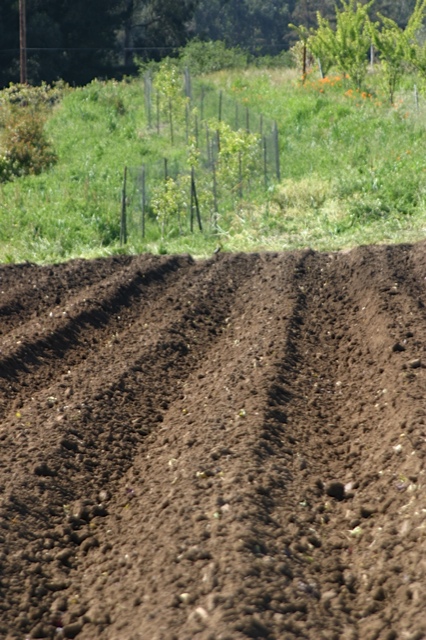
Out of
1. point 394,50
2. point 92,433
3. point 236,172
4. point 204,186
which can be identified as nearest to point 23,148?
point 204,186

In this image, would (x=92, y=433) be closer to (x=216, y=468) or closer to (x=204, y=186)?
(x=216, y=468)

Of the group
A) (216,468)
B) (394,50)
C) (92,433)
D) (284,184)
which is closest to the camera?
(216,468)

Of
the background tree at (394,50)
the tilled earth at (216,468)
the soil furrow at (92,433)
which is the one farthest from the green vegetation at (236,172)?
the soil furrow at (92,433)

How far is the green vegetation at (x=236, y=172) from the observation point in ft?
42.1

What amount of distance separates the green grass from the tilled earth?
4145 millimetres

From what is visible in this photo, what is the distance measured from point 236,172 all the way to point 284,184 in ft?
3.28

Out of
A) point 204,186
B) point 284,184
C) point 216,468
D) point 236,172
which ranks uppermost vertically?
point 216,468

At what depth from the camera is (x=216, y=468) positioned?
437 cm

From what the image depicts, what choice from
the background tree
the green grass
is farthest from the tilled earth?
the background tree

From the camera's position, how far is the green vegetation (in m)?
12.8

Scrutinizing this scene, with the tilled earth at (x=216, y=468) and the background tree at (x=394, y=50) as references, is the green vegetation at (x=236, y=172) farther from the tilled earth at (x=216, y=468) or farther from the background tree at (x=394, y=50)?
the tilled earth at (x=216, y=468)

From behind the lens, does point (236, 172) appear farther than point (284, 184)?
Yes

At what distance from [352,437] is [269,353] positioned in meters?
1.49

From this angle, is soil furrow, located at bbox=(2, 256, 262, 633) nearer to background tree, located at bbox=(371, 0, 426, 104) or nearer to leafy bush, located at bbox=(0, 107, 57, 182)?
leafy bush, located at bbox=(0, 107, 57, 182)
